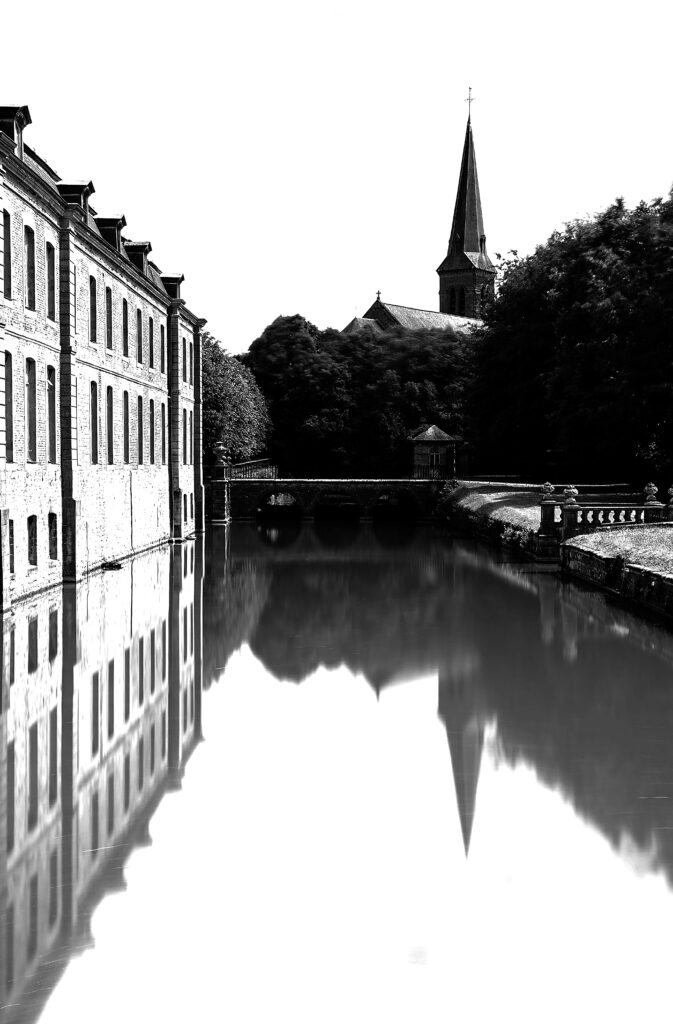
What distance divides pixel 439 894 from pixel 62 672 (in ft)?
24.2

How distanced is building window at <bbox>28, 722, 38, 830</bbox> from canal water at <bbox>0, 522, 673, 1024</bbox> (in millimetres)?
30

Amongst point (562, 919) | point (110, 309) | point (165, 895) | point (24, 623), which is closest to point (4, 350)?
point (24, 623)

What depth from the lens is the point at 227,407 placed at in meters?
53.8

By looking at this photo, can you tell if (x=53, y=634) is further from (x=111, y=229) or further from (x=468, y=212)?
(x=468, y=212)

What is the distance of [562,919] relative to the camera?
5.99 meters

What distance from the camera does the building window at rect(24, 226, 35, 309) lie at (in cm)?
1975

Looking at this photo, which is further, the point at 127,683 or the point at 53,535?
the point at 53,535

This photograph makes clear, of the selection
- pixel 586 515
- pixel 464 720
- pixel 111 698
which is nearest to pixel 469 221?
pixel 586 515

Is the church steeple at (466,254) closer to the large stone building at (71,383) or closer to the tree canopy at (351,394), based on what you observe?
the tree canopy at (351,394)

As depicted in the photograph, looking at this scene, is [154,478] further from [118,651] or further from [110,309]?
[118,651]

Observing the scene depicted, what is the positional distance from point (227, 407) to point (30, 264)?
33.7 metres

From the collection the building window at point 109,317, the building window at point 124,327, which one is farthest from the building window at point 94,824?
the building window at point 124,327

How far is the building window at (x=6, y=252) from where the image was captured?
1805 centimetres

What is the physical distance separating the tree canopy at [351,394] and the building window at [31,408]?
146 feet
